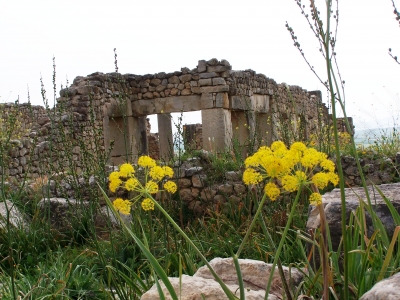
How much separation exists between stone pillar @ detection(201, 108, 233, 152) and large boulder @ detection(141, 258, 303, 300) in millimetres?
8385

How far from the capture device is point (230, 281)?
8.38 ft

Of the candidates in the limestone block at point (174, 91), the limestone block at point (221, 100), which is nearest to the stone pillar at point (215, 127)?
the limestone block at point (221, 100)

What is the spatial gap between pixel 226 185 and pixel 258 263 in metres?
4.25

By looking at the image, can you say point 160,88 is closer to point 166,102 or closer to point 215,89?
point 166,102

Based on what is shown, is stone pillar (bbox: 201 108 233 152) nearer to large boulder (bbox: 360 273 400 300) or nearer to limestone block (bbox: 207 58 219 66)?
limestone block (bbox: 207 58 219 66)

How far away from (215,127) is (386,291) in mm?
9709

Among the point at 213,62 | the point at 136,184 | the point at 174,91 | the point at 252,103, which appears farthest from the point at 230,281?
the point at 252,103

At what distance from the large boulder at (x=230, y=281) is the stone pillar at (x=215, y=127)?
8.39m

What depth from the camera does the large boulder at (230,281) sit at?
2137mm

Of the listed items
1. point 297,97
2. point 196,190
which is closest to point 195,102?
point 196,190

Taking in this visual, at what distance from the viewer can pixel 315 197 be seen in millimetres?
1542

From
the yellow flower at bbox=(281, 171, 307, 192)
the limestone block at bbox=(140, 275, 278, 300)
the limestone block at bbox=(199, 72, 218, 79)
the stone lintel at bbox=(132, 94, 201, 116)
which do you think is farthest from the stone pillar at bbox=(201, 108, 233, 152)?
the yellow flower at bbox=(281, 171, 307, 192)

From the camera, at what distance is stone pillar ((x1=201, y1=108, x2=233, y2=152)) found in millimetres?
11094

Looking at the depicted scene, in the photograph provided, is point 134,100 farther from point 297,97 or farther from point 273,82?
point 297,97
